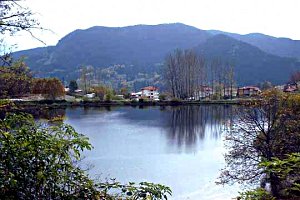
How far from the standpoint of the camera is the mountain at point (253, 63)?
87188 millimetres

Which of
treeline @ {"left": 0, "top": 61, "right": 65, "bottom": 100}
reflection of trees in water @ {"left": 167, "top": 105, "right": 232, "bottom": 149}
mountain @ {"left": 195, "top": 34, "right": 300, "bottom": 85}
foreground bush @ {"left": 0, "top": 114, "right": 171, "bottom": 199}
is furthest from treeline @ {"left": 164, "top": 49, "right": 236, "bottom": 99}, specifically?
foreground bush @ {"left": 0, "top": 114, "right": 171, "bottom": 199}

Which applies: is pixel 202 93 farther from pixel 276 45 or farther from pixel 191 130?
pixel 276 45

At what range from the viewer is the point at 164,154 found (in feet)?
50.7

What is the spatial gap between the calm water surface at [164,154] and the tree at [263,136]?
968 millimetres

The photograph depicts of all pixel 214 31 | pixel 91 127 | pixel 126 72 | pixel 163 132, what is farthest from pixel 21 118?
pixel 214 31

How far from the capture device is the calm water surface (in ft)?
36.9

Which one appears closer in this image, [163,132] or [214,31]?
[163,132]

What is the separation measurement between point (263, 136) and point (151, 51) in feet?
433

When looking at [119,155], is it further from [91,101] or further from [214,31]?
[214,31]

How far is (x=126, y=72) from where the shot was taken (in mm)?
118188

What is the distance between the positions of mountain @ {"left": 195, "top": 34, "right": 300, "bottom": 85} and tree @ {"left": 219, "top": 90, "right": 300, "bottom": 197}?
69981 millimetres

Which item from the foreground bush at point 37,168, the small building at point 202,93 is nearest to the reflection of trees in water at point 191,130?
the foreground bush at point 37,168

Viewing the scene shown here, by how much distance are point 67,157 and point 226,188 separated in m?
9.26

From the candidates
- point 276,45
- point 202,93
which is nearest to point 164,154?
point 202,93
